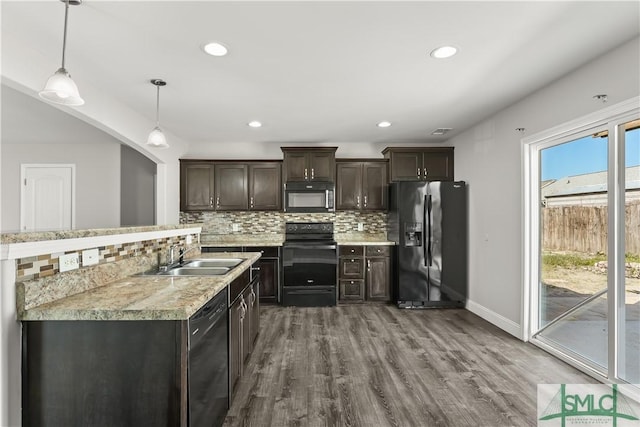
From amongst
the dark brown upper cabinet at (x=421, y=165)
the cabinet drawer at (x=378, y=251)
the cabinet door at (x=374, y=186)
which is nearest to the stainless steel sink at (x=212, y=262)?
the cabinet drawer at (x=378, y=251)

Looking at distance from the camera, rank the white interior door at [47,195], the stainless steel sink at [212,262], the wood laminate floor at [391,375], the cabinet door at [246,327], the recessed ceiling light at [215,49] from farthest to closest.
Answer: the white interior door at [47,195], the stainless steel sink at [212,262], the cabinet door at [246,327], the recessed ceiling light at [215,49], the wood laminate floor at [391,375]

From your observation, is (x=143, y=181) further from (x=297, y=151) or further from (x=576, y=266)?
(x=576, y=266)

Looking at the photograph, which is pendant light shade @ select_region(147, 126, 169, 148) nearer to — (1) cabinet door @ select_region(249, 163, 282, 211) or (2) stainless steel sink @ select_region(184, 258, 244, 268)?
(2) stainless steel sink @ select_region(184, 258, 244, 268)

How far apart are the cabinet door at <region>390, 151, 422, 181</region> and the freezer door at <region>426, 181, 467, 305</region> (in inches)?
17.8

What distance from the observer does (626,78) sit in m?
2.07

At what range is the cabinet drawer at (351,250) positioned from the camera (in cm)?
441

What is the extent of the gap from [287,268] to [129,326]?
9.98 feet

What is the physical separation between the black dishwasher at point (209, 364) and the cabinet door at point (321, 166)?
2941 mm

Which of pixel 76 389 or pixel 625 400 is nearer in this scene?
pixel 76 389

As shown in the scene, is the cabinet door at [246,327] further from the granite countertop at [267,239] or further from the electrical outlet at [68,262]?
the granite countertop at [267,239]

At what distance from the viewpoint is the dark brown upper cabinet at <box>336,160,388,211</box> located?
4703mm

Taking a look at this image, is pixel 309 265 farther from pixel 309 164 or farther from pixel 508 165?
pixel 508 165

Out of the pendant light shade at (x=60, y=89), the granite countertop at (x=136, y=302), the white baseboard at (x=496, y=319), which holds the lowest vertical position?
the white baseboard at (x=496, y=319)

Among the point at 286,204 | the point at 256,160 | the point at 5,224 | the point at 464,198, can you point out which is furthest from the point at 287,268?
the point at 5,224
